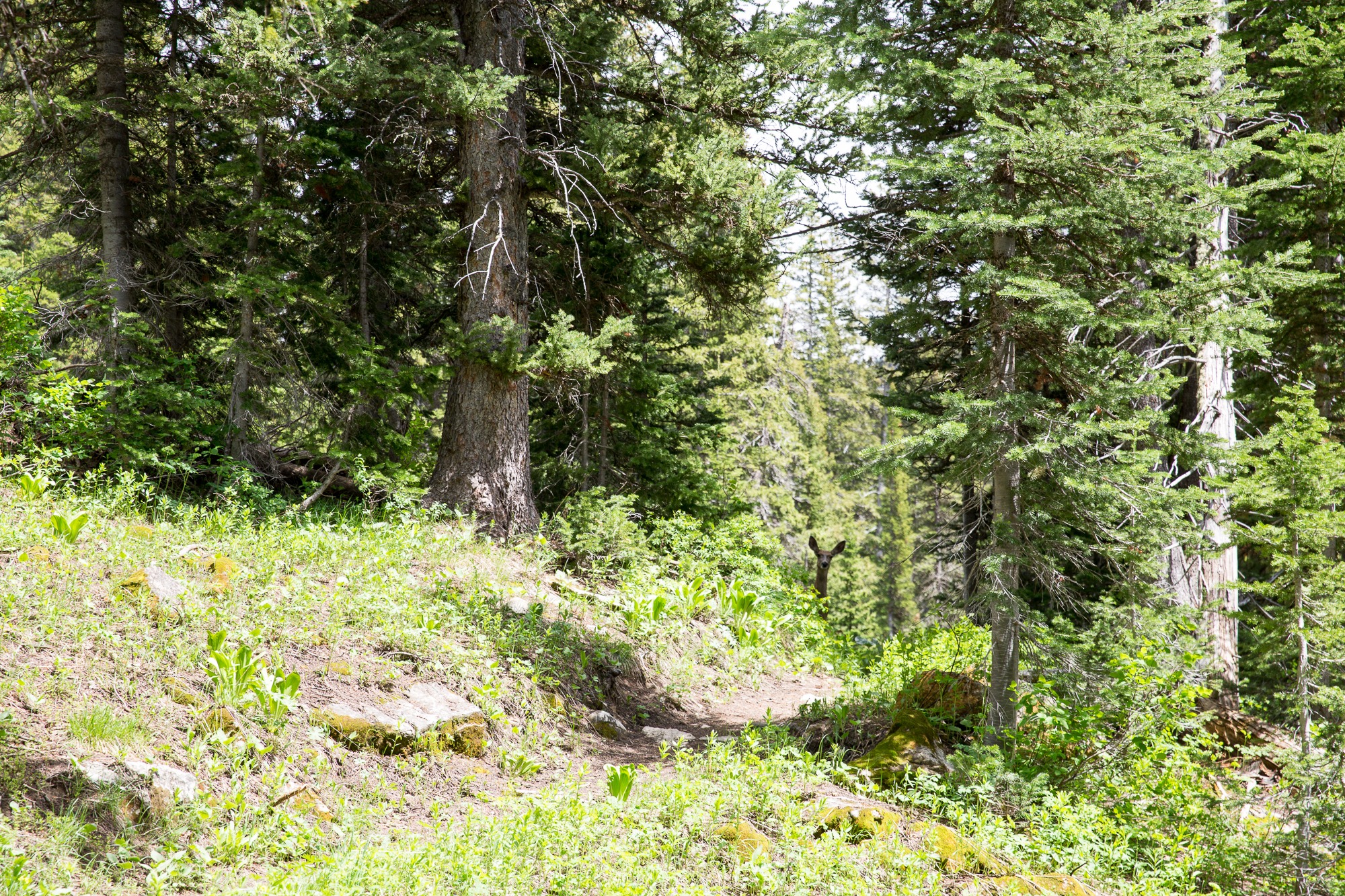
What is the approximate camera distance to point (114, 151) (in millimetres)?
9273

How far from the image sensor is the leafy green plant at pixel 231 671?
15.6 ft

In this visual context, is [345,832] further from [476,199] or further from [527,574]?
[476,199]

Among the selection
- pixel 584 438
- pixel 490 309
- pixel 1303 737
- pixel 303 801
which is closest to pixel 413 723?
pixel 303 801

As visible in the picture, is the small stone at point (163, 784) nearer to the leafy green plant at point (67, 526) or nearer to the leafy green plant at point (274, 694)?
the leafy green plant at point (274, 694)

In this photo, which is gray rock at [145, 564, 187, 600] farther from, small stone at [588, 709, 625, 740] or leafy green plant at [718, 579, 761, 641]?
leafy green plant at [718, 579, 761, 641]

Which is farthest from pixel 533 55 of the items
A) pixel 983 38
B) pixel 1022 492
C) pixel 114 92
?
pixel 1022 492

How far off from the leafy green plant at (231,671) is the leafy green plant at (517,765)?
1796 mm

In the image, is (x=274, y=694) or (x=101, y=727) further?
(x=274, y=694)

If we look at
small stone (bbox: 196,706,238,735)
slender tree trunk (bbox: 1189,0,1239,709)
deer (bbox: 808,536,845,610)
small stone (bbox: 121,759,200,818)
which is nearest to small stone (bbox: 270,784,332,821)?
small stone (bbox: 121,759,200,818)

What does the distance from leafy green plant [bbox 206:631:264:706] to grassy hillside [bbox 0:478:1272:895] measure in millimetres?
15

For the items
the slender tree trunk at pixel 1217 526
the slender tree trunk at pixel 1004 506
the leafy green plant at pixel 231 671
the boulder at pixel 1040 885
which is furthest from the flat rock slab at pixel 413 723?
the slender tree trunk at pixel 1217 526

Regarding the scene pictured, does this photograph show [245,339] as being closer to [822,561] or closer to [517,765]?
[517,765]

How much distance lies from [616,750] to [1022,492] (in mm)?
3936

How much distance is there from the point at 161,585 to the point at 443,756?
2297 mm
